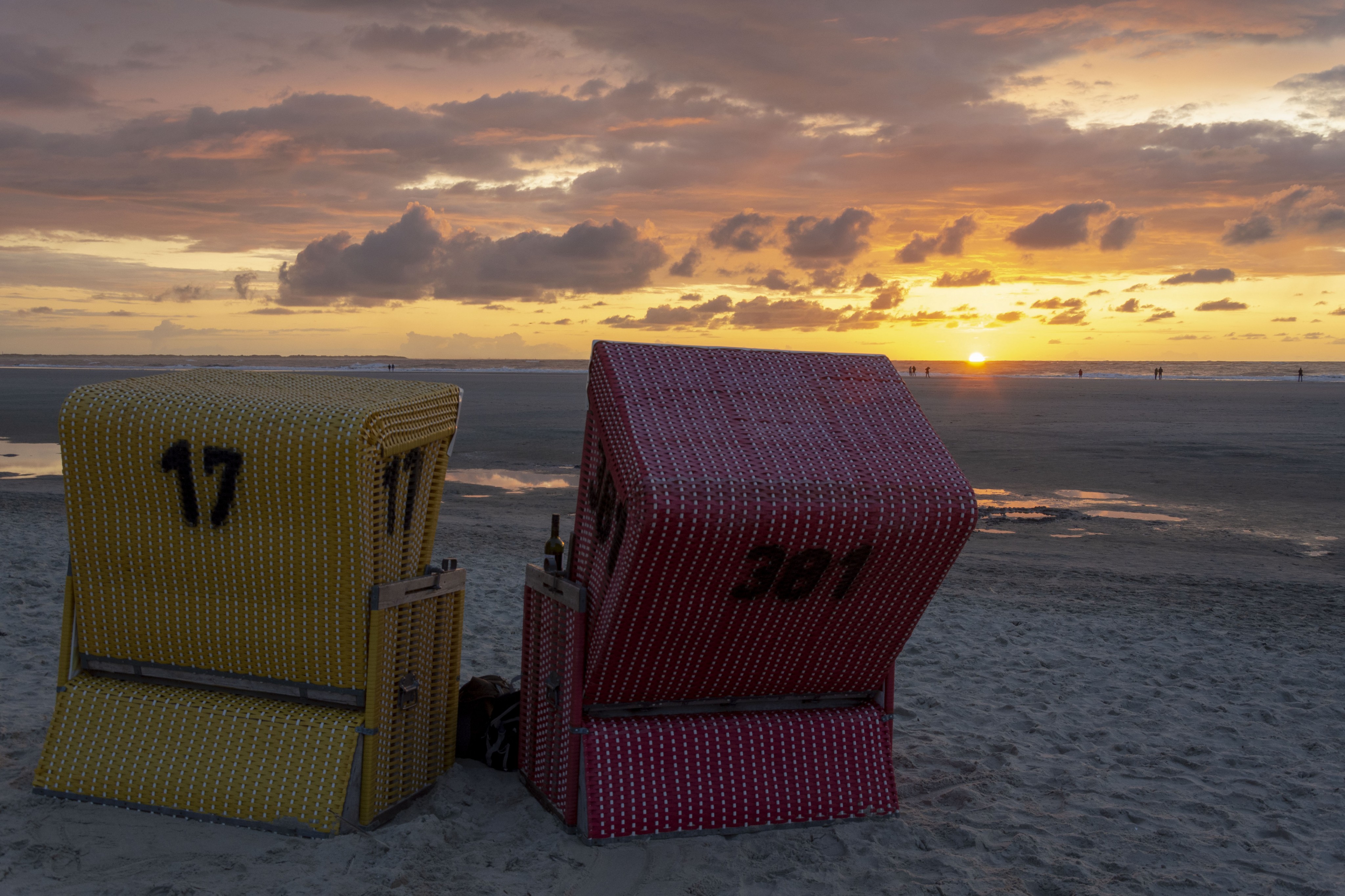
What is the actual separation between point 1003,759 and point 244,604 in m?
4.62

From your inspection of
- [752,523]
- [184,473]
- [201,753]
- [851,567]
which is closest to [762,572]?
[752,523]

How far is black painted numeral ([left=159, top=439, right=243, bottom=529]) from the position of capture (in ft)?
16.0

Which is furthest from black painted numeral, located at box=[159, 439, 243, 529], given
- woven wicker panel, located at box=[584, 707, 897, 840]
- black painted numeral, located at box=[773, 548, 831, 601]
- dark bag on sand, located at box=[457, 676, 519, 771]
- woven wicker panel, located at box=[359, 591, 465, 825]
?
black painted numeral, located at box=[773, 548, 831, 601]

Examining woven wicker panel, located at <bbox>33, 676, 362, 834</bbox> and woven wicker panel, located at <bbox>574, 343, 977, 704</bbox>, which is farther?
woven wicker panel, located at <bbox>33, 676, 362, 834</bbox>

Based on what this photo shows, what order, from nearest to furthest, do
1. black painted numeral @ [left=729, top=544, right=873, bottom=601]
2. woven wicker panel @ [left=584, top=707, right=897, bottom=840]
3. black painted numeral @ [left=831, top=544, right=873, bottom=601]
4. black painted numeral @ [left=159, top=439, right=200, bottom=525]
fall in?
black painted numeral @ [left=729, top=544, right=873, bottom=601]
black painted numeral @ [left=831, top=544, right=873, bottom=601]
black painted numeral @ [left=159, top=439, right=200, bottom=525]
woven wicker panel @ [left=584, top=707, right=897, bottom=840]

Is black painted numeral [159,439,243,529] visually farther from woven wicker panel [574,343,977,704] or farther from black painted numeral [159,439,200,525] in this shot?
woven wicker panel [574,343,977,704]

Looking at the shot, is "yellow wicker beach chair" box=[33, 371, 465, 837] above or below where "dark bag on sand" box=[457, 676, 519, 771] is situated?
above

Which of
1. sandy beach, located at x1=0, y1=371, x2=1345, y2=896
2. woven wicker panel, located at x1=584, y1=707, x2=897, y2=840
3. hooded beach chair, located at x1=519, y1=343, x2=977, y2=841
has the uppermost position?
hooded beach chair, located at x1=519, y1=343, x2=977, y2=841

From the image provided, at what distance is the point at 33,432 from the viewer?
90.6 feet

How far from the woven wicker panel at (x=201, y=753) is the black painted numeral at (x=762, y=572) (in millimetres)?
2032

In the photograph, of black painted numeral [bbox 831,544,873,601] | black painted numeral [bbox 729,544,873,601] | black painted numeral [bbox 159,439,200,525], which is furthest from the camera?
black painted numeral [bbox 159,439,200,525]

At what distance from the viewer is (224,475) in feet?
16.1

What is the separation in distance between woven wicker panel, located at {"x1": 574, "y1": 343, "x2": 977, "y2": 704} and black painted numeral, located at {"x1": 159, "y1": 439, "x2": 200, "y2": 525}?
1.94 metres

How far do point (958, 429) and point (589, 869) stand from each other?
29.6 meters
